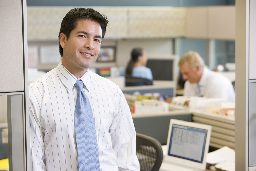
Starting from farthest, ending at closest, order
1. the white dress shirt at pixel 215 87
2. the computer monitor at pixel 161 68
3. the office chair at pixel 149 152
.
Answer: the computer monitor at pixel 161 68
the white dress shirt at pixel 215 87
the office chair at pixel 149 152

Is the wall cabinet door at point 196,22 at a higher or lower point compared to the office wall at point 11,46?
higher

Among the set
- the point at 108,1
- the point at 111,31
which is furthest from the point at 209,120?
the point at 108,1

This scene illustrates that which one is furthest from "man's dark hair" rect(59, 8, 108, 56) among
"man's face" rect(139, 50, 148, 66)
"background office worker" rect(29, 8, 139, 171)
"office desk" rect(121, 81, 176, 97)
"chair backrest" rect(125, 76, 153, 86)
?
"man's face" rect(139, 50, 148, 66)

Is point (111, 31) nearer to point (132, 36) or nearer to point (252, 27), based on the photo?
point (132, 36)

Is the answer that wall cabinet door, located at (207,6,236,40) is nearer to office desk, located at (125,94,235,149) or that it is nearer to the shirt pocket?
office desk, located at (125,94,235,149)

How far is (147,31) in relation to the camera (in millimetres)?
6426

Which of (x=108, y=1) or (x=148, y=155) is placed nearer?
(x=148, y=155)

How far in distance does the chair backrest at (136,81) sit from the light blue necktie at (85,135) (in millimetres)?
3995

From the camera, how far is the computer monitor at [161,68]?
5986mm

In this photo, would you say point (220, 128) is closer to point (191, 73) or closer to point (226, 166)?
point (226, 166)

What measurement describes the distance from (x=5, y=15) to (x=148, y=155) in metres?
1.42

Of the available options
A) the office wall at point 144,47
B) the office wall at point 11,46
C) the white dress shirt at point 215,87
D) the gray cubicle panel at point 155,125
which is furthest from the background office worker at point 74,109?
the office wall at point 144,47

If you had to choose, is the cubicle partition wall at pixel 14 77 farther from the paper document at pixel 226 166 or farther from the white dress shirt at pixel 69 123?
the paper document at pixel 226 166

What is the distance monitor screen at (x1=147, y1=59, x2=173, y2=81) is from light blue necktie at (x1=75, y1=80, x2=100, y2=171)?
14.5 feet
